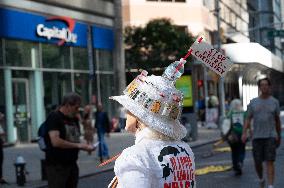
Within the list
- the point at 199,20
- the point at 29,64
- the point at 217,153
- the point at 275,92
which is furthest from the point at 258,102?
the point at 199,20

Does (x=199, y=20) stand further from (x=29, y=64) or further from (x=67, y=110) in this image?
(x=67, y=110)

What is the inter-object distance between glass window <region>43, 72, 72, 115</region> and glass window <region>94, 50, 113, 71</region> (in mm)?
3389

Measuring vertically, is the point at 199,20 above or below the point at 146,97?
above

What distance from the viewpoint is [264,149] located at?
9102 millimetres

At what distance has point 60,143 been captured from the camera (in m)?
6.97

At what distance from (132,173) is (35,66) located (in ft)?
70.7

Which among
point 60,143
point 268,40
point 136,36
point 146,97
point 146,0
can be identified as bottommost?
point 60,143

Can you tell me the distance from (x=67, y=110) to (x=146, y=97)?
13.6 feet

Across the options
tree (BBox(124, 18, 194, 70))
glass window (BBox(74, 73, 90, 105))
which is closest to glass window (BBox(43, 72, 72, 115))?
glass window (BBox(74, 73, 90, 105))

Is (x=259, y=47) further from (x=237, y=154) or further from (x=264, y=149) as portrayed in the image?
(x=237, y=154)

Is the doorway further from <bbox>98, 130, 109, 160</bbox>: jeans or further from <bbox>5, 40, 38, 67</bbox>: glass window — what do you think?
<bbox>98, 130, 109, 160</bbox>: jeans

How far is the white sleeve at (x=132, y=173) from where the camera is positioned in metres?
3.01

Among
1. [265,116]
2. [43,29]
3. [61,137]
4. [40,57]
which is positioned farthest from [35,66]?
[61,137]

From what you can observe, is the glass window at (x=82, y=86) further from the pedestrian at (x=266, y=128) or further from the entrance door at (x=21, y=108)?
the pedestrian at (x=266, y=128)
